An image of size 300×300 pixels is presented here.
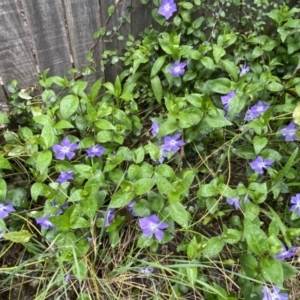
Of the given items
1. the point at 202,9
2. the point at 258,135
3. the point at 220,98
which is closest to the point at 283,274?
the point at 258,135

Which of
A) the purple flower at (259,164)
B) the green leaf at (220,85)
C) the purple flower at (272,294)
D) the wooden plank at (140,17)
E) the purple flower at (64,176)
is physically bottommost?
the purple flower at (272,294)

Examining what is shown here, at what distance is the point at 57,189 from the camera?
1555 millimetres

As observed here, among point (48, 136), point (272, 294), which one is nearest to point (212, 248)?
point (272, 294)

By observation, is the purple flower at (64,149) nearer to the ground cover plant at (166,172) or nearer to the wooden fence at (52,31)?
the ground cover plant at (166,172)

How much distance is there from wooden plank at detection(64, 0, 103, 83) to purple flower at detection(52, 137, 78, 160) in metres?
0.43

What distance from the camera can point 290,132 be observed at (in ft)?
5.58

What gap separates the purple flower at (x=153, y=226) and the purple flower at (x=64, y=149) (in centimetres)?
38

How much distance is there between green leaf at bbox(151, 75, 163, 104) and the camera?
1.85 metres

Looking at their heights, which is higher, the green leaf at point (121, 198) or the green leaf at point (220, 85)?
the green leaf at point (220, 85)

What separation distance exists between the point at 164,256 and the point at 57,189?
0.48m

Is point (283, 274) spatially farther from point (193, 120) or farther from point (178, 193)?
point (193, 120)

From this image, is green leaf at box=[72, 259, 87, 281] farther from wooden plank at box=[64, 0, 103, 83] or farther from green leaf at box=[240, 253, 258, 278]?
wooden plank at box=[64, 0, 103, 83]

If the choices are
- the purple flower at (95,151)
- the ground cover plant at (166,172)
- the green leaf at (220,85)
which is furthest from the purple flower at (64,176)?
the green leaf at (220,85)

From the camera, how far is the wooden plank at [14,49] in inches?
64.9
